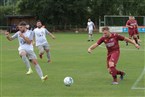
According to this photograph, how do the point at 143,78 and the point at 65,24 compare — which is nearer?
the point at 143,78

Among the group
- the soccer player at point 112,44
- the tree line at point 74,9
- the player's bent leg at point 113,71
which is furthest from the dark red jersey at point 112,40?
the tree line at point 74,9

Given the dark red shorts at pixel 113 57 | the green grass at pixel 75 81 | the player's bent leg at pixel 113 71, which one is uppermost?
the dark red shorts at pixel 113 57

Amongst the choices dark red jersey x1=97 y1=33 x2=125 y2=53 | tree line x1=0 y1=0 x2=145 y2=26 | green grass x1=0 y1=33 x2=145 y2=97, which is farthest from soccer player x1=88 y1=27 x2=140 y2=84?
tree line x1=0 y1=0 x2=145 y2=26

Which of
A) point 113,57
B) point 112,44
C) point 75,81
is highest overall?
point 112,44

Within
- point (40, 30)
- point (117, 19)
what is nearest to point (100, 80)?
point (40, 30)

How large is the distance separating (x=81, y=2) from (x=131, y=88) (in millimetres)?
57696

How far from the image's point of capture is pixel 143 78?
13.3 metres

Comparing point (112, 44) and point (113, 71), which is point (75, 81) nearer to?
point (113, 71)

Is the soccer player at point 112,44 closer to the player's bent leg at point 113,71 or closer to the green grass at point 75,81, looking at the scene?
the player's bent leg at point 113,71

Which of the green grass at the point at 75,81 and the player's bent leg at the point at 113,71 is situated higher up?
the player's bent leg at the point at 113,71

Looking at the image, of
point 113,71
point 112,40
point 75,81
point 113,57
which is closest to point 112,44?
point 112,40

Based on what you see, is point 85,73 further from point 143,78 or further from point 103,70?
point 143,78

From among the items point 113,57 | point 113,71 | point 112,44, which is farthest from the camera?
point 112,44

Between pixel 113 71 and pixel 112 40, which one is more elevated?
pixel 112 40
